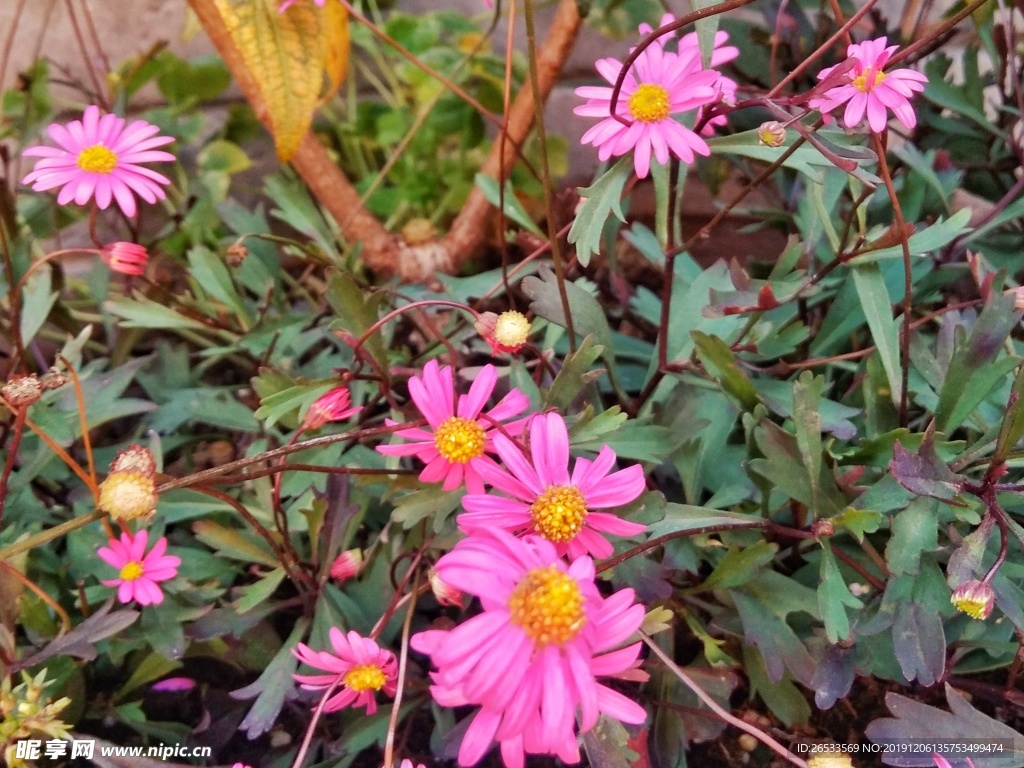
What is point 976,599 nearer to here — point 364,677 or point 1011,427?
point 1011,427

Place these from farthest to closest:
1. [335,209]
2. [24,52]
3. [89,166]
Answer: [24,52], [335,209], [89,166]

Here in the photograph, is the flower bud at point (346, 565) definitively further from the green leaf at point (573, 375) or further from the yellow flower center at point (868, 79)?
the yellow flower center at point (868, 79)

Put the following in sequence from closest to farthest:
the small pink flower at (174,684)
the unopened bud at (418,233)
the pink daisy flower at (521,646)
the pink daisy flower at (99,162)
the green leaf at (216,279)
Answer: the pink daisy flower at (521,646)
the pink daisy flower at (99,162)
the small pink flower at (174,684)
the green leaf at (216,279)
the unopened bud at (418,233)

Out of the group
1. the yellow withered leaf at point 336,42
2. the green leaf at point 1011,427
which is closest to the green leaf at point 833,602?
the green leaf at point 1011,427

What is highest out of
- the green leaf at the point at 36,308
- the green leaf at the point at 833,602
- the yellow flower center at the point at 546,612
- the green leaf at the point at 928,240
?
the green leaf at the point at 36,308

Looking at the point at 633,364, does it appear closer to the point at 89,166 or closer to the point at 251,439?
the point at 251,439

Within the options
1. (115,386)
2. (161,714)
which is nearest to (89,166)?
(115,386)

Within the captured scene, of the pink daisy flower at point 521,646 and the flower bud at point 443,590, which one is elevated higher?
the pink daisy flower at point 521,646
